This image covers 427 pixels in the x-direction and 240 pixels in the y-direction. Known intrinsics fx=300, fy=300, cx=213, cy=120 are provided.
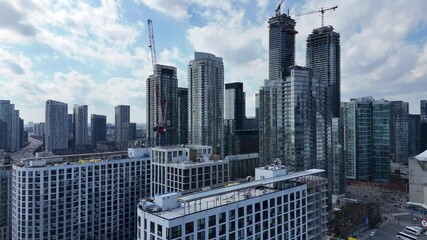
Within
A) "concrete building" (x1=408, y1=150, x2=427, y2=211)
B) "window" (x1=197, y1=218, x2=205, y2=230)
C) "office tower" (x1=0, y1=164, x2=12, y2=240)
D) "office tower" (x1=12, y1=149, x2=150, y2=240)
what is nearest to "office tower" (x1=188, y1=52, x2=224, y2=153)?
"office tower" (x1=12, y1=149, x2=150, y2=240)

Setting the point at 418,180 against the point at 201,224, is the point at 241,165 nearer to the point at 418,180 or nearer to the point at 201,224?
the point at 201,224

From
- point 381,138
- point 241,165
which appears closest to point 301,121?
point 241,165

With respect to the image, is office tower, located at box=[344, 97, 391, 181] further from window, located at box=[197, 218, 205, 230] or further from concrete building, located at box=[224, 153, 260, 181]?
window, located at box=[197, 218, 205, 230]

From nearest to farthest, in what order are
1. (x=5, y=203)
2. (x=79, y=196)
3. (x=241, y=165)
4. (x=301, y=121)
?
(x=79, y=196) → (x=5, y=203) → (x=301, y=121) → (x=241, y=165)

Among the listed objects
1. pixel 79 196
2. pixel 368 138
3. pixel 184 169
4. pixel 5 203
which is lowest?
pixel 5 203

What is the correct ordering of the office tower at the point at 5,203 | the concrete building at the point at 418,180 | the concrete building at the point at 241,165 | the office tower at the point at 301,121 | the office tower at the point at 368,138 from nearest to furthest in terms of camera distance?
the concrete building at the point at 418,180, the office tower at the point at 5,203, the office tower at the point at 301,121, the concrete building at the point at 241,165, the office tower at the point at 368,138

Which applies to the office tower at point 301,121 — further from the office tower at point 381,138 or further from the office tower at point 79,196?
the office tower at point 381,138

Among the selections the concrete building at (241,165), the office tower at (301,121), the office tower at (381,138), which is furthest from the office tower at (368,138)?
the office tower at (301,121)
